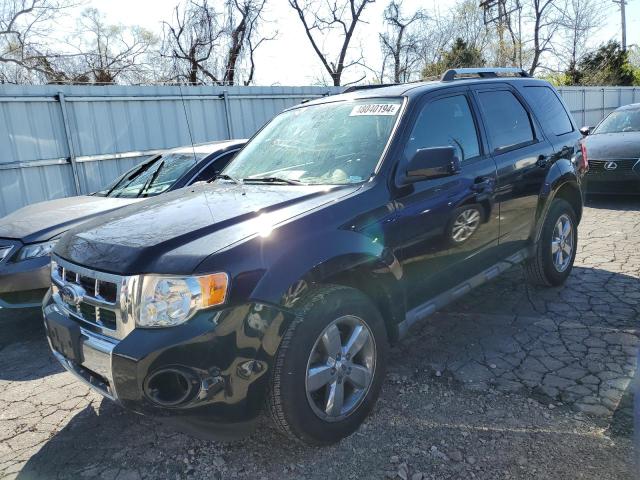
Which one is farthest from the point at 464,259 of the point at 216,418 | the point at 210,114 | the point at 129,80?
the point at 129,80

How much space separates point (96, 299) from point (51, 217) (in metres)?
2.76

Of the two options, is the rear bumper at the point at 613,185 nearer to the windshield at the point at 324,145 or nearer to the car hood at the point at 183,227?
the windshield at the point at 324,145

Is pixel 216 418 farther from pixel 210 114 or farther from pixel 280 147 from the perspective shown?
pixel 210 114

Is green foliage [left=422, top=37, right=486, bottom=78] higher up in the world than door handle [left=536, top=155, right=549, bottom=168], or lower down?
Answer: higher up

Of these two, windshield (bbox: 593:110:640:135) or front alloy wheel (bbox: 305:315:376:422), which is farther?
windshield (bbox: 593:110:640:135)

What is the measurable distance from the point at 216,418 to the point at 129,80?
60.1ft

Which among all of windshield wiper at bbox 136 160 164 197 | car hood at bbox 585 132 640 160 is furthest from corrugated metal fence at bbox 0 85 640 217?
car hood at bbox 585 132 640 160

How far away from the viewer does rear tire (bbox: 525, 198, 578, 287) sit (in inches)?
179

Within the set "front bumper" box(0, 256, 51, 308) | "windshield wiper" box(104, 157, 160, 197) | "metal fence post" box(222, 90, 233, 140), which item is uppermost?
"metal fence post" box(222, 90, 233, 140)

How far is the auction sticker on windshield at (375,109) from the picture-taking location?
3.33 meters

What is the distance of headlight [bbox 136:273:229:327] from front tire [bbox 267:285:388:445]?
1.34 ft

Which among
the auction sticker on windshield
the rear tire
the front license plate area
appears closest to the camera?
the front license plate area

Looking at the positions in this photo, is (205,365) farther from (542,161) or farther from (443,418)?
(542,161)

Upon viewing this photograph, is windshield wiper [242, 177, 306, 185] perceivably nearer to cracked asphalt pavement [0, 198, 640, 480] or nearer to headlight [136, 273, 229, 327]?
headlight [136, 273, 229, 327]
